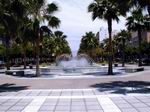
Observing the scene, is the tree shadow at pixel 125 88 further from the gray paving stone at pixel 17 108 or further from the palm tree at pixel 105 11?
the palm tree at pixel 105 11

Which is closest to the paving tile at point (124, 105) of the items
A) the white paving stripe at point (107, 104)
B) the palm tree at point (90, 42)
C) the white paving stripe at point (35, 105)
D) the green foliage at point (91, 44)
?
the white paving stripe at point (107, 104)

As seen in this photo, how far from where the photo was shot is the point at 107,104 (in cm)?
1530

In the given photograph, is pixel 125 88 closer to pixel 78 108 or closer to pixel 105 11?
pixel 78 108

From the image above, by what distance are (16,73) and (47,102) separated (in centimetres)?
2187

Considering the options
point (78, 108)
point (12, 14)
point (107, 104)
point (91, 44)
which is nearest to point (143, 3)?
point (12, 14)

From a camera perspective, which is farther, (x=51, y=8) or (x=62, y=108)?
(x=51, y=8)

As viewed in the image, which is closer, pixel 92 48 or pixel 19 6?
pixel 19 6

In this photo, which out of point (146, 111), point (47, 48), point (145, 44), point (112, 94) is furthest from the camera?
point (47, 48)

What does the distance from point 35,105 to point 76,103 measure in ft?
5.82

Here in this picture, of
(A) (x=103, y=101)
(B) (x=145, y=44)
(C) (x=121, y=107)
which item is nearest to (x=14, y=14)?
(A) (x=103, y=101)

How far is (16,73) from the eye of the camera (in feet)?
123

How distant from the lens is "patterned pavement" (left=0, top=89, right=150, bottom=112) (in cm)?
1402

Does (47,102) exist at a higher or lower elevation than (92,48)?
lower

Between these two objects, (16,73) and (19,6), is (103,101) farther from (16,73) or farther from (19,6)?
(16,73)
